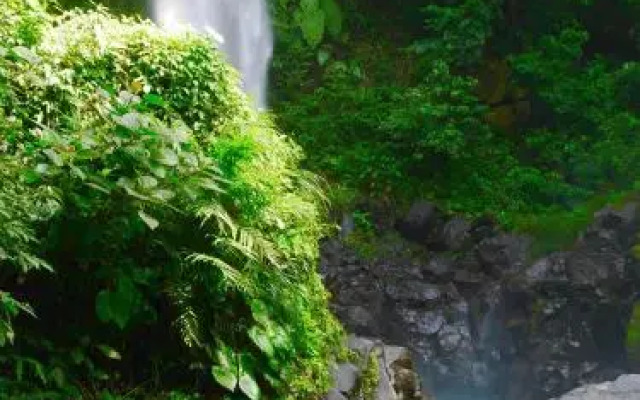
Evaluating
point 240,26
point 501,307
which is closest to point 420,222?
point 501,307

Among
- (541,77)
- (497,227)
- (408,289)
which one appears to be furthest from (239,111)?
(541,77)

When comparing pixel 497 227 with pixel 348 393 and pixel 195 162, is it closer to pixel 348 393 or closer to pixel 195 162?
pixel 348 393

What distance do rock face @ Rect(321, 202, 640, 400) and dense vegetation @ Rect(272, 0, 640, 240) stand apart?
2.48ft

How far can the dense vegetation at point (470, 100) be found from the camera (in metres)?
11.6

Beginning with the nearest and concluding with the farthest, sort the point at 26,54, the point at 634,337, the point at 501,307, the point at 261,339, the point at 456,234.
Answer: the point at 261,339
the point at 26,54
the point at 634,337
the point at 501,307
the point at 456,234

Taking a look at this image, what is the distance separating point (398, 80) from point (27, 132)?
9.98 metres

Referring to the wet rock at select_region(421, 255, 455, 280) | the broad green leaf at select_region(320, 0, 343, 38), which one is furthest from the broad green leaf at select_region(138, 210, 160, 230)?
the broad green leaf at select_region(320, 0, 343, 38)

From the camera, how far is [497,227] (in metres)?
11.1

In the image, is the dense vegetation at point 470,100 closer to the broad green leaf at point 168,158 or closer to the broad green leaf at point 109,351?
the broad green leaf at point 168,158

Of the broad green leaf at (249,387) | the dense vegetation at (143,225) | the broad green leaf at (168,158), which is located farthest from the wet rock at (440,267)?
the broad green leaf at (168,158)

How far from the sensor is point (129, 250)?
3.85m

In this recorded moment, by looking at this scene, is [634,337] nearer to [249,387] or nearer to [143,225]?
[249,387]

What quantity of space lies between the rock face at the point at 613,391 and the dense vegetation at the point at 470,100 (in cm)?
359

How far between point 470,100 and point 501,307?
3356 millimetres
